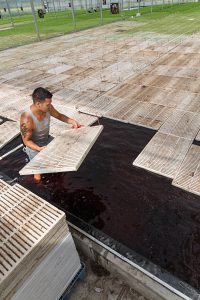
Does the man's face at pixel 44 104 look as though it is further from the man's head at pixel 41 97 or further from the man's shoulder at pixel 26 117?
the man's shoulder at pixel 26 117

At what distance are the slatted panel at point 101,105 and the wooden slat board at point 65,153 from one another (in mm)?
3284

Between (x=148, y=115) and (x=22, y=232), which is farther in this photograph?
(x=148, y=115)

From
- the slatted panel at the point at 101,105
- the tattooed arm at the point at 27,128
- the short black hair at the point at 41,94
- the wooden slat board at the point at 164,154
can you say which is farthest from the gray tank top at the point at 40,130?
→ the slatted panel at the point at 101,105

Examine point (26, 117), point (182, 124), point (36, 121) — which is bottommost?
point (182, 124)

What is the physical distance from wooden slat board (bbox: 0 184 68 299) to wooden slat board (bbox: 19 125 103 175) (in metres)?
0.91

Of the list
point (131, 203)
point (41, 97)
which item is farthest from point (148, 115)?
point (41, 97)

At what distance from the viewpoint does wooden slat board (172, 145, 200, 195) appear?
5.34 metres

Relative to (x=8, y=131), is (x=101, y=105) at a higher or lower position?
higher

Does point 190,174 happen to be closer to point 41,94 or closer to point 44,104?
point 44,104

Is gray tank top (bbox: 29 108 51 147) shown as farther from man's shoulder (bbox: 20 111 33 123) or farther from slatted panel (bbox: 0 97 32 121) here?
slatted panel (bbox: 0 97 32 121)

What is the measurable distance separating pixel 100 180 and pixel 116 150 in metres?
1.31

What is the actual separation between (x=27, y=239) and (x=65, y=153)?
212cm

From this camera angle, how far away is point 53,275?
332 cm

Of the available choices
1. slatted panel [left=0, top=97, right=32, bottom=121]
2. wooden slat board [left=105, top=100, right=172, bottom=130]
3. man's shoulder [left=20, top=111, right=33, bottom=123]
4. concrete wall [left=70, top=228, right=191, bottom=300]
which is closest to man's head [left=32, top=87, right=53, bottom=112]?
man's shoulder [left=20, top=111, right=33, bottom=123]
